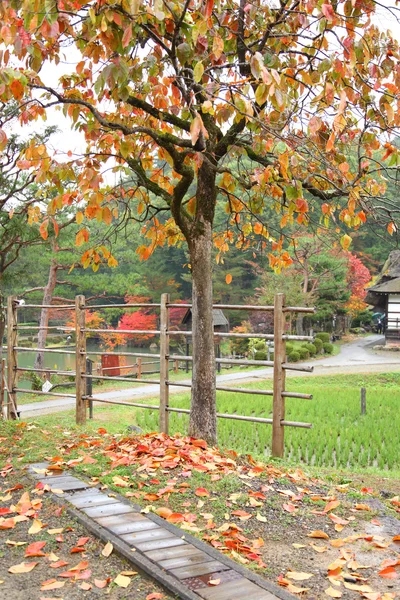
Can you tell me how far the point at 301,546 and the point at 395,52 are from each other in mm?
3672

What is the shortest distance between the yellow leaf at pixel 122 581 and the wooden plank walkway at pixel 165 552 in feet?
0.33

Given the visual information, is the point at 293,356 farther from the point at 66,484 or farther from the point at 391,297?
the point at 66,484

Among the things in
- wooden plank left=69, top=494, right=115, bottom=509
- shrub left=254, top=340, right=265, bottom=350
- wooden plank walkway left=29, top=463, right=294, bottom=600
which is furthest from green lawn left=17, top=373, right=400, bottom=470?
shrub left=254, top=340, right=265, bottom=350

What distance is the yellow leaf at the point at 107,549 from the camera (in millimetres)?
3040

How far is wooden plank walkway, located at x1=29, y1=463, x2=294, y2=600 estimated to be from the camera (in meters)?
2.64

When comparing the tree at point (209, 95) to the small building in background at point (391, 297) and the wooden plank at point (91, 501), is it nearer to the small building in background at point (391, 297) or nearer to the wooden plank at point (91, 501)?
the wooden plank at point (91, 501)

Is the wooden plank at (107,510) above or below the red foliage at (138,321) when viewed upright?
below

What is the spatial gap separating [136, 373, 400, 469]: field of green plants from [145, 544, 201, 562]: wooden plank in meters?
3.60

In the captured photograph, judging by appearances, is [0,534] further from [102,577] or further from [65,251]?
[65,251]

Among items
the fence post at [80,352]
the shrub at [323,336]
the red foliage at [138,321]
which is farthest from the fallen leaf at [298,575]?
the shrub at [323,336]

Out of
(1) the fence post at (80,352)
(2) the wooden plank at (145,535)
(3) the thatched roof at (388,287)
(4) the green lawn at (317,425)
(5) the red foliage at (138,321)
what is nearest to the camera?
(2) the wooden plank at (145,535)

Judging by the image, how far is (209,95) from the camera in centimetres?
435

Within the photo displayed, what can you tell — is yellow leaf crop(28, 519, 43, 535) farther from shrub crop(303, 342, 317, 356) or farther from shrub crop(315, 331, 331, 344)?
shrub crop(315, 331, 331, 344)

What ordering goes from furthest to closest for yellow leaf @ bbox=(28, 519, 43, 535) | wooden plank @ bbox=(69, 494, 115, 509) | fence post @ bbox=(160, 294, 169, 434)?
fence post @ bbox=(160, 294, 169, 434) < wooden plank @ bbox=(69, 494, 115, 509) < yellow leaf @ bbox=(28, 519, 43, 535)
